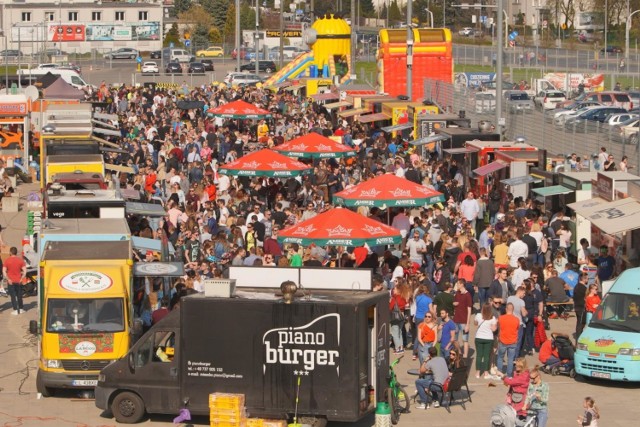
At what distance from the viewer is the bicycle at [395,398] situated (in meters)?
18.0

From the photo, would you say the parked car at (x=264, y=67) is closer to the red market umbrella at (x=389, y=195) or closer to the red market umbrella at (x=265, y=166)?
the red market umbrella at (x=265, y=166)

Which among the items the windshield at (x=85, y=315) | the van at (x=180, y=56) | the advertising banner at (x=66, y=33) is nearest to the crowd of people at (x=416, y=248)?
the windshield at (x=85, y=315)

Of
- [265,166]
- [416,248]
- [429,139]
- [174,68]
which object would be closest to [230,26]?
[174,68]

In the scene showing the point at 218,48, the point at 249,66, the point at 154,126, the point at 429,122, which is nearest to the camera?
the point at 429,122

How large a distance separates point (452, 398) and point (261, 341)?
362 cm

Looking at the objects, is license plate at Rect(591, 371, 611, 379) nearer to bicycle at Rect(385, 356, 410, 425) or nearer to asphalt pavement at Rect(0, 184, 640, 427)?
asphalt pavement at Rect(0, 184, 640, 427)

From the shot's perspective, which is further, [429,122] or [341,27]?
[341,27]

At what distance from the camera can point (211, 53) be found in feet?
391

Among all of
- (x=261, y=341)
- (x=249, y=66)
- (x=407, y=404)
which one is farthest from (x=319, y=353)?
(x=249, y=66)

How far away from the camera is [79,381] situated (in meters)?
19.5

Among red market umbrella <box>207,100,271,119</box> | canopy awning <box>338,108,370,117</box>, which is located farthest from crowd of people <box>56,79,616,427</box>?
canopy awning <box>338,108,370,117</box>

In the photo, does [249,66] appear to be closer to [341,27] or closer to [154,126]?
[341,27]

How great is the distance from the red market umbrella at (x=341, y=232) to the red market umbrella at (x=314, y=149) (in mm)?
12037

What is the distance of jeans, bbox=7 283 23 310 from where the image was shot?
2603 centimetres
